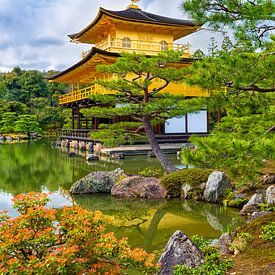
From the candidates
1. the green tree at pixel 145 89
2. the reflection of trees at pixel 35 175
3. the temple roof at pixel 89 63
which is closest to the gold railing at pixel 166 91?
the temple roof at pixel 89 63

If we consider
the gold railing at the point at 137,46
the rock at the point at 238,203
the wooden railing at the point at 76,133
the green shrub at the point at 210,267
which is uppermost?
the gold railing at the point at 137,46

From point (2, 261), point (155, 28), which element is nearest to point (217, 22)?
point (2, 261)

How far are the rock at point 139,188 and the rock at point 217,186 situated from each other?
3.40 ft

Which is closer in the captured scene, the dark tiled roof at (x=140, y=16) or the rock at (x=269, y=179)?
the rock at (x=269, y=179)

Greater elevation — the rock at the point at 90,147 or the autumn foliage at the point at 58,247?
the autumn foliage at the point at 58,247

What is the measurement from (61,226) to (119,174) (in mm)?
6185

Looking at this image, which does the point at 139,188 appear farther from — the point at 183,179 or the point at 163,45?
the point at 163,45

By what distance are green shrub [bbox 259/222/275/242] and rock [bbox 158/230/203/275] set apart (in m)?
0.77

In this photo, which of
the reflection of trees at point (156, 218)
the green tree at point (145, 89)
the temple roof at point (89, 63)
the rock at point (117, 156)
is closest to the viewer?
the reflection of trees at point (156, 218)

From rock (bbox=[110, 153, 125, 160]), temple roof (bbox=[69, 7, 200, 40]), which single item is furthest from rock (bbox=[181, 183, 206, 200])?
temple roof (bbox=[69, 7, 200, 40])

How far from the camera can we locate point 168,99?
8875 mm

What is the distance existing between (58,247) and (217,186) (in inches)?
193

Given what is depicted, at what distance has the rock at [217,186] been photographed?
6906mm

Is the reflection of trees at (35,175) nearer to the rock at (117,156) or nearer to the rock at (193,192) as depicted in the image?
the rock at (117,156)
